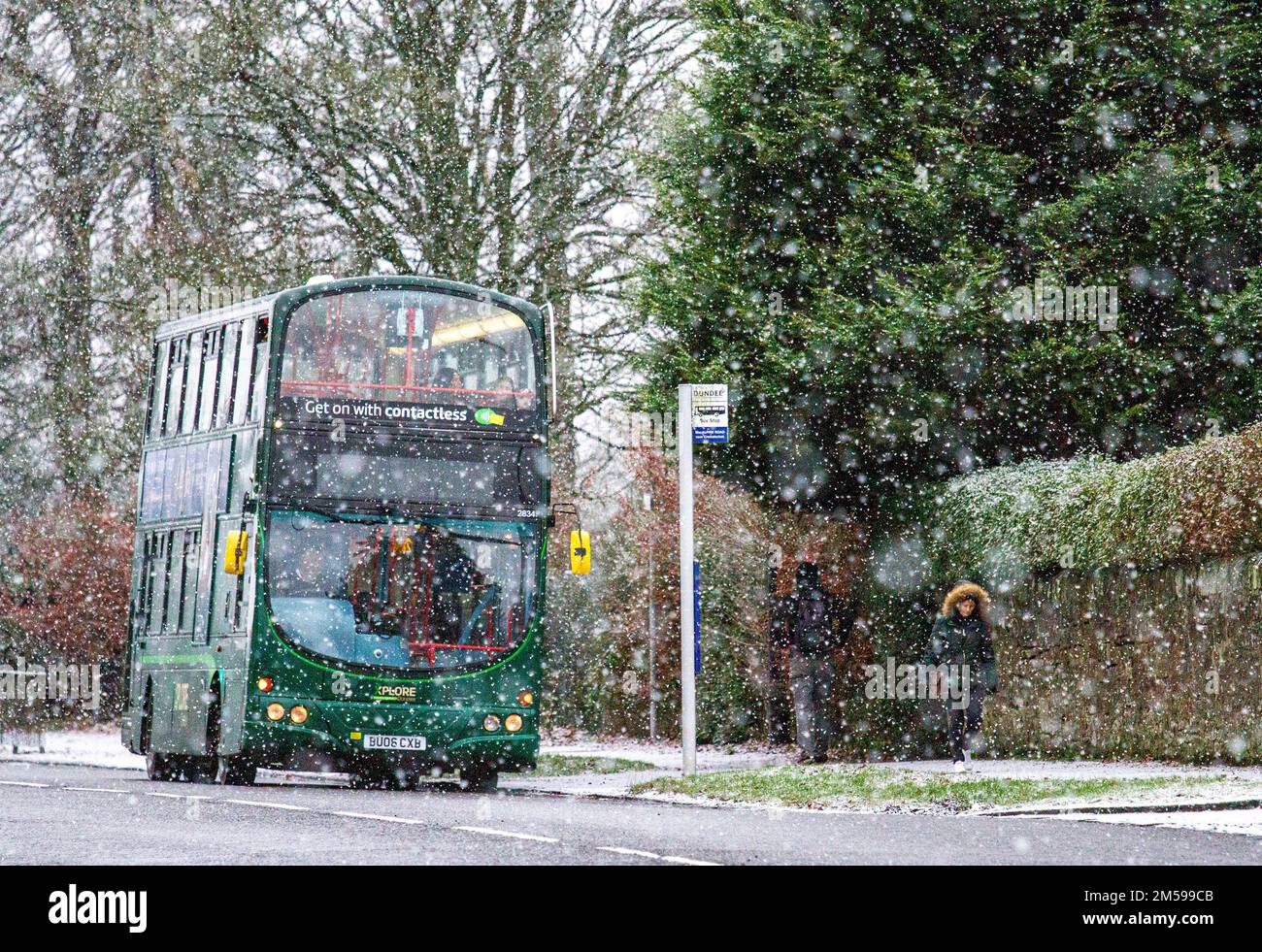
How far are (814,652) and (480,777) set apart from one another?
3524mm

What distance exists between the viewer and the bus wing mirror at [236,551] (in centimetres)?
2016

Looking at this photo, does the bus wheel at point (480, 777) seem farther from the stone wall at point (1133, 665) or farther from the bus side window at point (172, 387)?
the bus side window at point (172, 387)

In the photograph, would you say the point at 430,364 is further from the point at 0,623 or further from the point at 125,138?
the point at 0,623

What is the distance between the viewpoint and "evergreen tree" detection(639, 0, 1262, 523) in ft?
74.3

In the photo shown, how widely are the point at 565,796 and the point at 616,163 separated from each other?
1384 centimetres

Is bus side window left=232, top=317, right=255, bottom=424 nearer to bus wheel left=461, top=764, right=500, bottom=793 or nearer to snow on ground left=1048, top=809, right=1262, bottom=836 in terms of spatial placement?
bus wheel left=461, top=764, right=500, bottom=793

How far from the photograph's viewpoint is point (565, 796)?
1955cm

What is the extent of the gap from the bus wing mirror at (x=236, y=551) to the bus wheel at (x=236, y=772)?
2.09 m

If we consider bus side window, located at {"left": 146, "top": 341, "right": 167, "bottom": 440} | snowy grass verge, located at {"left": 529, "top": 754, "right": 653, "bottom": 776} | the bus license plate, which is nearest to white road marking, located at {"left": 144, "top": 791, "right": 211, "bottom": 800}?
the bus license plate

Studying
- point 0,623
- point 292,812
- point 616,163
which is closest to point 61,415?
point 0,623

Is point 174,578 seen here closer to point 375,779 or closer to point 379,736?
point 375,779
